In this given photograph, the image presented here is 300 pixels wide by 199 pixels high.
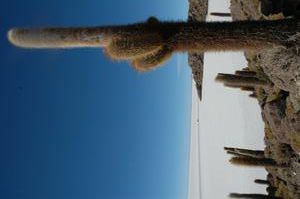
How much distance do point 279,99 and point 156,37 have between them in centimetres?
535

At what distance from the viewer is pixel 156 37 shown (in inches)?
268

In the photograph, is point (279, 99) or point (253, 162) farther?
point (253, 162)

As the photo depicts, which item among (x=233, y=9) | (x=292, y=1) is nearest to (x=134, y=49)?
(x=292, y=1)

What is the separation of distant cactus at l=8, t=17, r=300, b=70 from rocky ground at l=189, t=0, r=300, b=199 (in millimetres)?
1033

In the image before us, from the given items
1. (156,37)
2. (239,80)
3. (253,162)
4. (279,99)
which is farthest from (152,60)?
(253,162)

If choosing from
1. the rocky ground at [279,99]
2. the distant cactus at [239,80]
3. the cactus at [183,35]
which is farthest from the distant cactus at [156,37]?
the distant cactus at [239,80]

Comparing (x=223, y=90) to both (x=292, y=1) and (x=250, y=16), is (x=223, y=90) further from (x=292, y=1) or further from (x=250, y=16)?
(x=292, y=1)

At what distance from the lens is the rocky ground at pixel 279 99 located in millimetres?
9047

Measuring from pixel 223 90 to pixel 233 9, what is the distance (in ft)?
17.2

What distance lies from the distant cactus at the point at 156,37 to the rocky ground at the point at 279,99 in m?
1.03

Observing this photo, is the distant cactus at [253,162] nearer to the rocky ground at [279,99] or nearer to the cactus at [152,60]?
the rocky ground at [279,99]

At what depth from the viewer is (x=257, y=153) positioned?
1316 cm

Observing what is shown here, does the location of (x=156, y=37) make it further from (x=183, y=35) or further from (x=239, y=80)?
(x=239, y=80)

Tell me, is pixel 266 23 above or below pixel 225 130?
above
